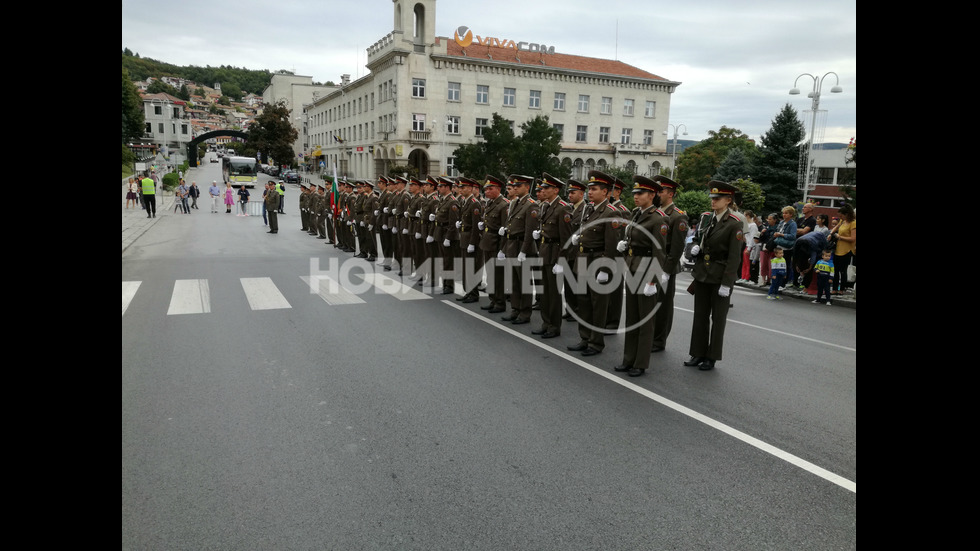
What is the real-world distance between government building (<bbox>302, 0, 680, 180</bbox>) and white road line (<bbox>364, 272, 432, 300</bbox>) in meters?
46.4

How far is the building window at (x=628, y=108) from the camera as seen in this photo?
234 ft

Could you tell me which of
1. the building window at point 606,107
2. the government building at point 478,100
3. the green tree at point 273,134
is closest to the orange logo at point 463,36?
the government building at point 478,100

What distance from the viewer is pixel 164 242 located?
1909 centimetres

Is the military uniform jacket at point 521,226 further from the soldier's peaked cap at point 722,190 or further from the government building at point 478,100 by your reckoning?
the government building at point 478,100

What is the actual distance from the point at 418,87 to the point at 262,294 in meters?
54.4

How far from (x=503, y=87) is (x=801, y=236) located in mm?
55729

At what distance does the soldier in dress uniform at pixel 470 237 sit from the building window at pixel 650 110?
66344 millimetres

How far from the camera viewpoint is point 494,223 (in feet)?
33.2

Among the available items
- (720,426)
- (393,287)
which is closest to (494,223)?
(393,287)

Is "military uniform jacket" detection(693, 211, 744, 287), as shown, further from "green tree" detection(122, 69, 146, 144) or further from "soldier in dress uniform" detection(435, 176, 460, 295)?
"green tree" detection(122, 69, 146, 144)
